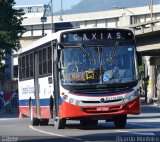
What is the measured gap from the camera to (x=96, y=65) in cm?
2339

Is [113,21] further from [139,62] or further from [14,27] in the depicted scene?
[139,62]

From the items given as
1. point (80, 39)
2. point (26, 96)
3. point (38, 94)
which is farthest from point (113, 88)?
point (26, 96)

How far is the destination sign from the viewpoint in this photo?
78.2ft

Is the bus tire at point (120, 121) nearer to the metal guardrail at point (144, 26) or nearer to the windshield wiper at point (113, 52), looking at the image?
the windshield wiper at point (113, 52)

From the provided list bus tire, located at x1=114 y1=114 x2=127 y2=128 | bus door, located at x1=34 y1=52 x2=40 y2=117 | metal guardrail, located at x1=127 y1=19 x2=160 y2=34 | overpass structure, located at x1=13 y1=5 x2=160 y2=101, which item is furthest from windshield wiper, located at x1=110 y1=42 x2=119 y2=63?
overpass structure, located at x1=13 y1=5 x2=160 y2=101

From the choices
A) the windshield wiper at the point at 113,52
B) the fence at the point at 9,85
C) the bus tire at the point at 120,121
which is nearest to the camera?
the windshield wiper at the point at 113,52

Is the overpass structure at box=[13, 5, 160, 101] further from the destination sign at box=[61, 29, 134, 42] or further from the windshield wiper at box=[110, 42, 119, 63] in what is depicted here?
the windshield wiper at box=[110, 42, 119, 63]

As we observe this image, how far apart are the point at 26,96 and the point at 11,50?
1134 inches

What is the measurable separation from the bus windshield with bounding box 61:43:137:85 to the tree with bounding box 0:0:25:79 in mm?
34280

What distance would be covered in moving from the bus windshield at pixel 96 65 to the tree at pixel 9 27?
34280 millimetres

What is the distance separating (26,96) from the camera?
30.9 m

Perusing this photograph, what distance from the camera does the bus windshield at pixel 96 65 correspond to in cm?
2330

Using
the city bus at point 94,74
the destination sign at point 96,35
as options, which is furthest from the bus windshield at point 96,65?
the destination sign at point 96,35

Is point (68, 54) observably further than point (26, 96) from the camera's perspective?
No
